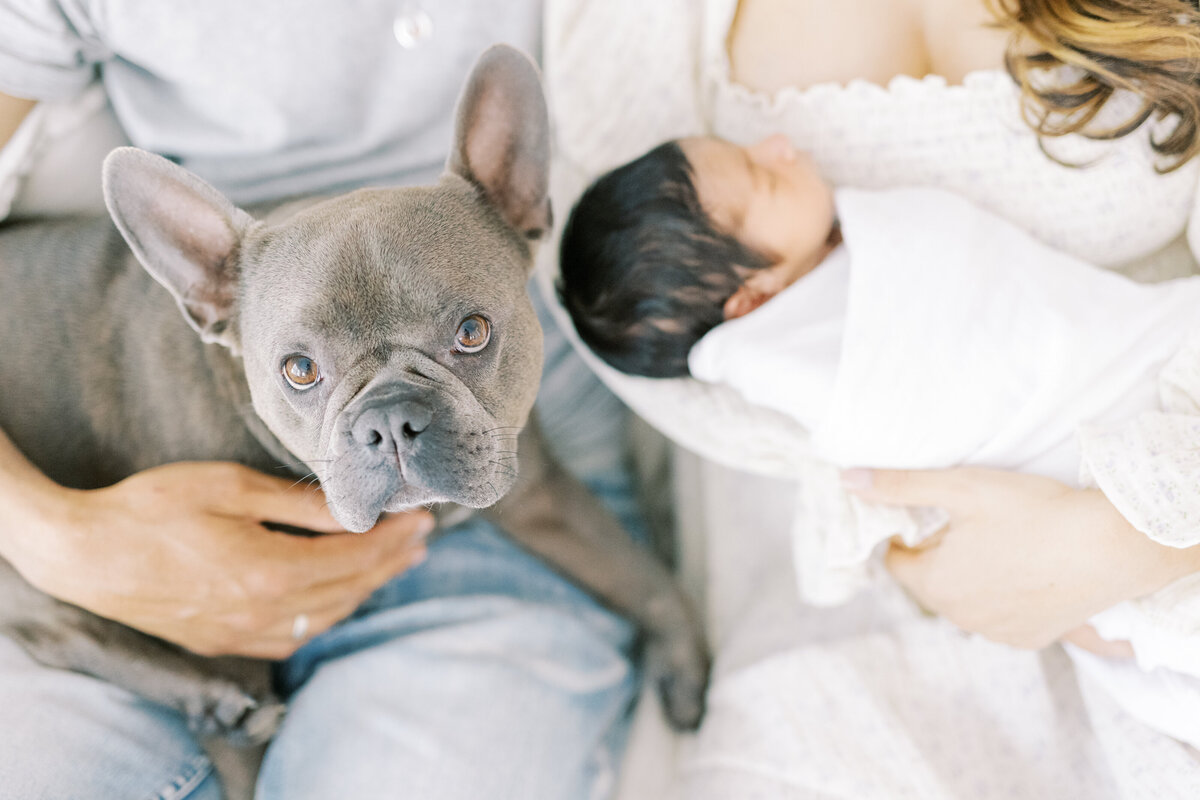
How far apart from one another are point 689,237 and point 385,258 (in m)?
0.58

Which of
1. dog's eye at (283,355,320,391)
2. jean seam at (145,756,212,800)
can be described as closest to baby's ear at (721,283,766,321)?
dog's eye at (283,355,320,391)

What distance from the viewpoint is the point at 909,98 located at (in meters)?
1.44

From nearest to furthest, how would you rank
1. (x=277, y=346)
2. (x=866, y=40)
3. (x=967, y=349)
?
(x=277, y=346) < (x=967, y=349) < (x=866, y=40)

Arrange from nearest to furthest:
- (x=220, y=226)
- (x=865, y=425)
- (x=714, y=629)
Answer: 1. (x=220, y=226)
2. (x=865, y=425)
3. (x=714, y=629)

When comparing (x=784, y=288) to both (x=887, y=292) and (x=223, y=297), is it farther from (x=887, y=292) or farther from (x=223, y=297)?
(x=223, y=297)

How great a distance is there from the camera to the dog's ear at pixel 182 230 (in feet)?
3.53

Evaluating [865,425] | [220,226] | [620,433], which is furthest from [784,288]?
[220,226]

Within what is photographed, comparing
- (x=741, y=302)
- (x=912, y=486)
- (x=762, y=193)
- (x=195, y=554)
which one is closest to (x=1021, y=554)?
(x=912, y=486)

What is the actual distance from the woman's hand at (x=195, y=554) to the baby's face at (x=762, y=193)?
2.87 feet

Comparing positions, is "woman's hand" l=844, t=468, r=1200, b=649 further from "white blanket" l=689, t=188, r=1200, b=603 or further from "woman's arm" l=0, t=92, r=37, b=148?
"woman's arm" l=0, t=92, r=37, b=148

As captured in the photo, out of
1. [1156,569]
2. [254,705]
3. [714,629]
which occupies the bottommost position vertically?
[714,629]

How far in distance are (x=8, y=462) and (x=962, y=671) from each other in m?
1.74

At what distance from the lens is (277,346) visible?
3.65ft

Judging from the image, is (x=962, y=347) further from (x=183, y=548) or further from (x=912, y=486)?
(x=183, y=548)
